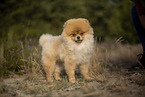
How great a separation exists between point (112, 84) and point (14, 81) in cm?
205

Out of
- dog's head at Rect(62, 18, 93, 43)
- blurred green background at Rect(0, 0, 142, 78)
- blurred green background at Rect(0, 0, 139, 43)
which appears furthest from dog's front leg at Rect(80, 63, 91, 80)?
blurred green background at Rect(0, 0, 139, 43)

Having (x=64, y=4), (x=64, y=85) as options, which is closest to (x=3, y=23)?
(x=64, y=4)

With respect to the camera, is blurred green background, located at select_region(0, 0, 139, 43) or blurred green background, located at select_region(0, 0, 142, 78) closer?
blurred green background, located at select_region(0, 0, 142, 78)

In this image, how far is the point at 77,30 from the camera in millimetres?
2781

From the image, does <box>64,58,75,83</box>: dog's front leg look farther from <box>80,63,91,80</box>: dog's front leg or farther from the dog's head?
the dog's head

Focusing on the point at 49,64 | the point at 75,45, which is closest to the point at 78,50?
the point at 75,45

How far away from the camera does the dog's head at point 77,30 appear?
9.12 ft

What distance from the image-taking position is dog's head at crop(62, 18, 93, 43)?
109 inches

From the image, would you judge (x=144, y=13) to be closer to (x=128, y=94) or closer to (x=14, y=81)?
(x=128, y=94)

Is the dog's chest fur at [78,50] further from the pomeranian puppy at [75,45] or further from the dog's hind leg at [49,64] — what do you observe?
the dog's hind leg at [49,64]

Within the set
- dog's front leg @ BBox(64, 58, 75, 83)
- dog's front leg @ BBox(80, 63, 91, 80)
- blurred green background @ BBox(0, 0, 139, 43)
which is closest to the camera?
dog's front leg @ BBox(64, 58, 75, 83)

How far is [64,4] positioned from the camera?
659 inches

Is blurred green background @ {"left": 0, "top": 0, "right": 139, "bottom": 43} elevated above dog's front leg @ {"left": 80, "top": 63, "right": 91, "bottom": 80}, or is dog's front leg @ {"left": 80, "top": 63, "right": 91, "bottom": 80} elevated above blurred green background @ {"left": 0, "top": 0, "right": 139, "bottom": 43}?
blurred green background @ {"left": 0, "top": 0, "right": 139, "bottom": 43}

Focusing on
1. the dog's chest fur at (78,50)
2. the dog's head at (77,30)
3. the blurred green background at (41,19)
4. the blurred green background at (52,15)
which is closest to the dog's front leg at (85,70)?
the dog's chest fur at (78,50)
